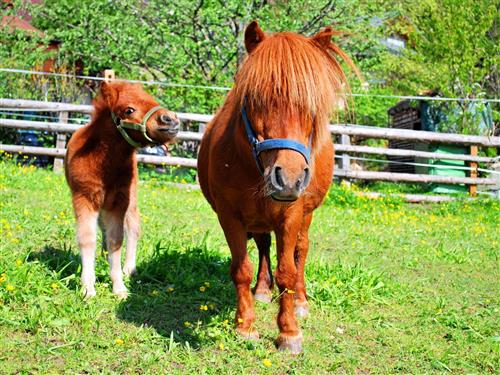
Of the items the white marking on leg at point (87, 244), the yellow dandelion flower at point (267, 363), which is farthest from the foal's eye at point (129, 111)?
the yellow dandelion flower at point (267, 363)

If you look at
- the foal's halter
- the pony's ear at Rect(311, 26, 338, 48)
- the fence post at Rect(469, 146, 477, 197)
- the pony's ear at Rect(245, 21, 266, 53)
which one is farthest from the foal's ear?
the fence post at Rect(469, 146, 477, 197)

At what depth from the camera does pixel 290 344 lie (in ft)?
13.3

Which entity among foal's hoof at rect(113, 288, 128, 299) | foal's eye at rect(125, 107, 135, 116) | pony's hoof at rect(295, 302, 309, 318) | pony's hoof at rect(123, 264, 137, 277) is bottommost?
pony's hoof at rect(295, 302, 309, 318)

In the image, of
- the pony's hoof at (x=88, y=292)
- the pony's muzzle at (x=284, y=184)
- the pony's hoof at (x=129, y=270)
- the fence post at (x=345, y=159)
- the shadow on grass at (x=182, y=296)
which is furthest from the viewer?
the fence post at (x=345, y=159)

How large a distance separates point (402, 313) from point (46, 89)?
13974mm

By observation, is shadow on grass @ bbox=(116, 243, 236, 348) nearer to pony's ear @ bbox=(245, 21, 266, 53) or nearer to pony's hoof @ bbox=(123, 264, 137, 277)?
pony's hoof @ bbox=(123, 264, 137, 277)

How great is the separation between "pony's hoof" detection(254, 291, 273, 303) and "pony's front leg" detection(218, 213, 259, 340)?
0.91 metres

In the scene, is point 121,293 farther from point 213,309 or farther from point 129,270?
point 213,309

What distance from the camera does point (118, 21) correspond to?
15797mm

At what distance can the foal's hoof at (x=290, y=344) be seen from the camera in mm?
4039

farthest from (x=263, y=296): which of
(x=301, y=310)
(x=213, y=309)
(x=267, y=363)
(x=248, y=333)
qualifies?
(x=267, y=363)

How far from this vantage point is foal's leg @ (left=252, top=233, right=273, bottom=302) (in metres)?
5.23

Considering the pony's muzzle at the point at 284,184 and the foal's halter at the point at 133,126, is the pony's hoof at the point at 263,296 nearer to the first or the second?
the foal's halter at the point at 133,126

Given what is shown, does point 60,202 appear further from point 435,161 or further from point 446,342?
point 435,161
